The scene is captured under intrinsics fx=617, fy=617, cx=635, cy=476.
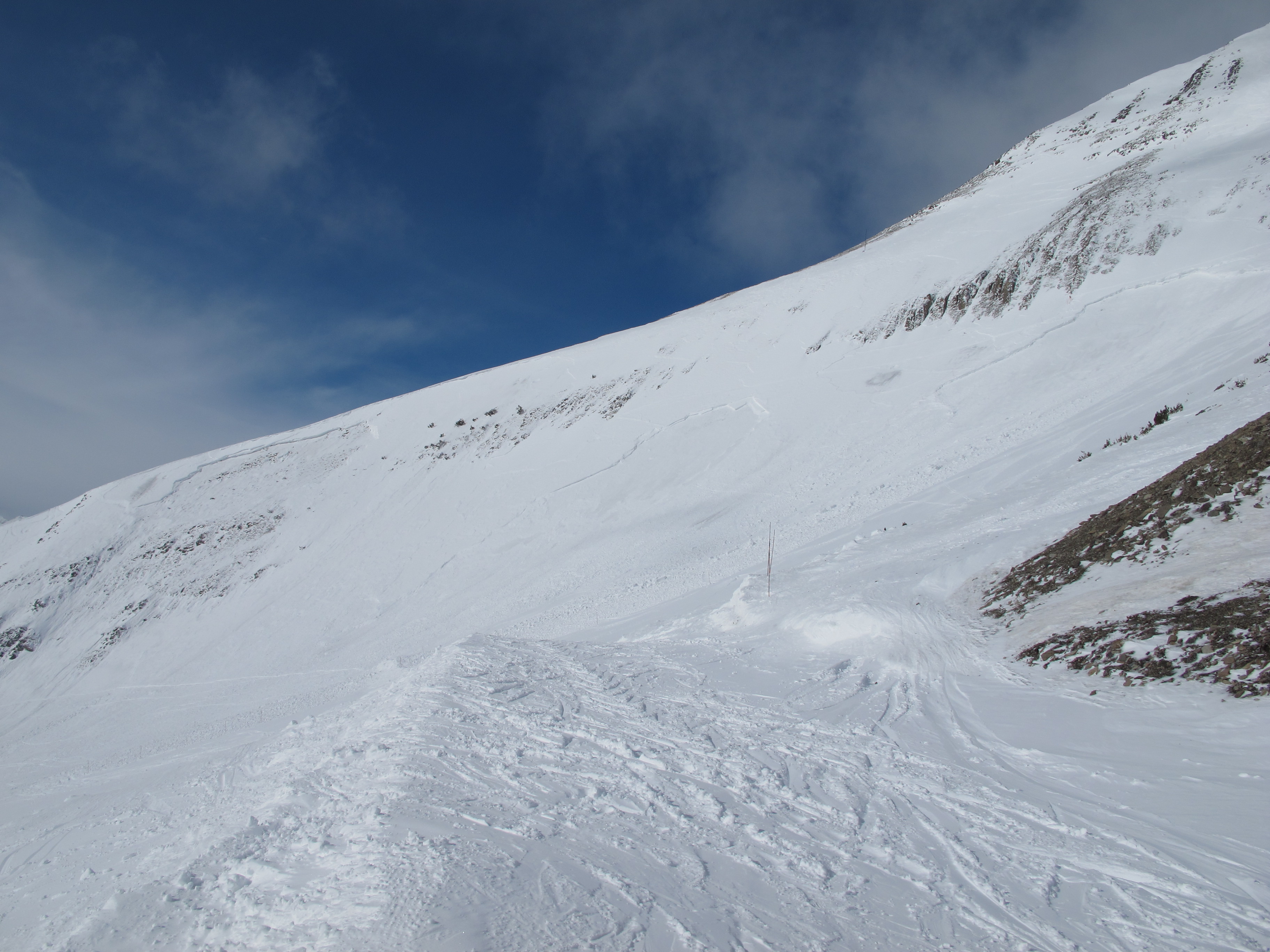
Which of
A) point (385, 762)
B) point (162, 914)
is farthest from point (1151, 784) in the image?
point (162, 914)

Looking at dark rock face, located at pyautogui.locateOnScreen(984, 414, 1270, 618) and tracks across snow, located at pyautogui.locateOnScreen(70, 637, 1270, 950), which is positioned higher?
dark rock face, located at pyautogui.locateOnScreen(984, 414, 1270, 618)

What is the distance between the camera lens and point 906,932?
11.2 ft

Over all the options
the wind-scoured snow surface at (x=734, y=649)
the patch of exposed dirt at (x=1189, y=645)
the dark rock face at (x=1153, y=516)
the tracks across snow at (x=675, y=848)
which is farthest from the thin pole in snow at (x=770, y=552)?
the tracks across snow at (x=675, y=848)

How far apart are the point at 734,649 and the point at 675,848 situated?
6000 millimetres

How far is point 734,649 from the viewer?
10.1 metres

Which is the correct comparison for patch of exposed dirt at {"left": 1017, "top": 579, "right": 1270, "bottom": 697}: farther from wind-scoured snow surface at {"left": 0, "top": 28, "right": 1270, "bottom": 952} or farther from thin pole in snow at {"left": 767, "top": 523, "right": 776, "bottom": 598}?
thin pole in snow at {"left": 767, "top": 523, "right": 776, "bottom": 598}

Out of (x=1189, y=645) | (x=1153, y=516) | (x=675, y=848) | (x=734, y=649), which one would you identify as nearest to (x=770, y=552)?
(x=734, y=649)

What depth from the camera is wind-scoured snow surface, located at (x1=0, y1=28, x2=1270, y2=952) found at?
3.74m

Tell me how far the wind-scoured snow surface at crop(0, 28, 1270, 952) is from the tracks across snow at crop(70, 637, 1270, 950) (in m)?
0.03

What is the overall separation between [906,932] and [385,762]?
418cm

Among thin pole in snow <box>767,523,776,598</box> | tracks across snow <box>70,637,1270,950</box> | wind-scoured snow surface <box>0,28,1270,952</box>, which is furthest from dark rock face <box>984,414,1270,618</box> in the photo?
thin pole in snow <box>767,523,776,598</box>

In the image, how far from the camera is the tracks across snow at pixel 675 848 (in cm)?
335

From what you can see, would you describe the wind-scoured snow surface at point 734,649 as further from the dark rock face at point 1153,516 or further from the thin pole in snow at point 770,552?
the dark rock face at point 1153,516

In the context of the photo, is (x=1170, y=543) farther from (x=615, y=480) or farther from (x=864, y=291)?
(x=864, y=291)
